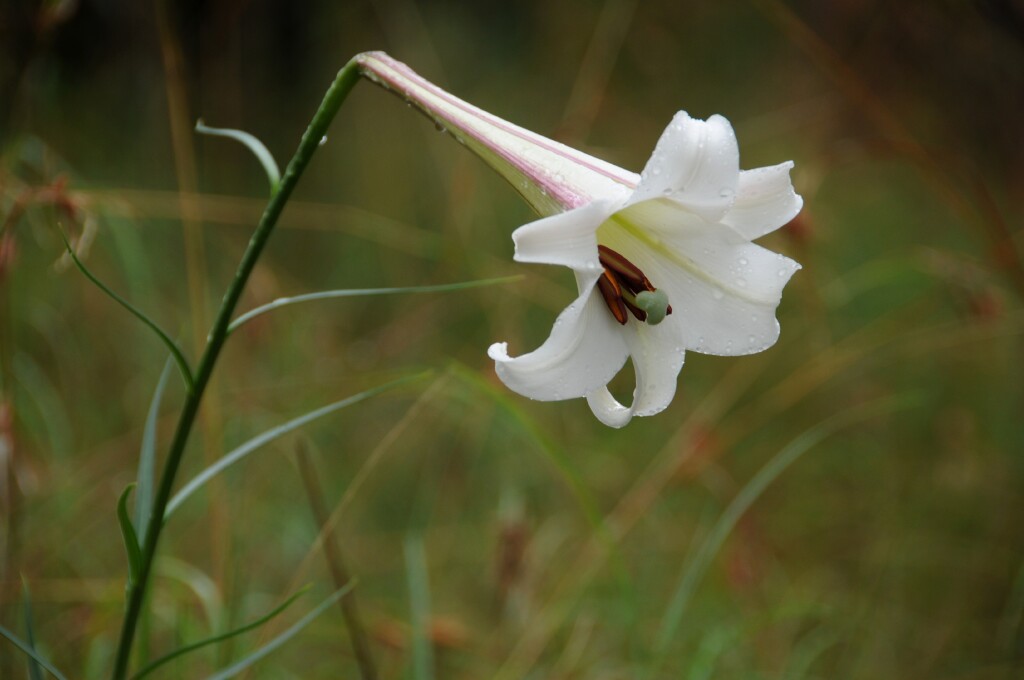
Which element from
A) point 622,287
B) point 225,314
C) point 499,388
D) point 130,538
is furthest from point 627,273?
point 499,388

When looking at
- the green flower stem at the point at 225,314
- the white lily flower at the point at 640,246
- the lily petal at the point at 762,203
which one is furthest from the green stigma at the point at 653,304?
the green flower stem at the point at 225,314

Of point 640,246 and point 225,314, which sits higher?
point 640,246

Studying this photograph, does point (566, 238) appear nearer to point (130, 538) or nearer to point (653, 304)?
point (653, 304)

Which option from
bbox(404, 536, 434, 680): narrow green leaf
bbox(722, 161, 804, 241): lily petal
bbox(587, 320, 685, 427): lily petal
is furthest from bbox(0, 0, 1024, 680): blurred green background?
bbox(722, 161, 804, 241): lily petal

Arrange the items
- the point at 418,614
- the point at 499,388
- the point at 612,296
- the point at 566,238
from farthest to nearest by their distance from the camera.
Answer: the point at 499,388
the point at 418,614
the point at 612,296
the point at 566,238

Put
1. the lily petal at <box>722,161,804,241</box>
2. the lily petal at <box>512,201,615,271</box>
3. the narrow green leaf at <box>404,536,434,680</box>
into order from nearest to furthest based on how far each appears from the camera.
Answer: the lily petal at <box>512,201,615,271</box> < the lily petal at <box>722,161,804,241</box> < the narrow green leaf at <box>404,536,434,680</box>

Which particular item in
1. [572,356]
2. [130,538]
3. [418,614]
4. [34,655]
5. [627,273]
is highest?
[627,273]

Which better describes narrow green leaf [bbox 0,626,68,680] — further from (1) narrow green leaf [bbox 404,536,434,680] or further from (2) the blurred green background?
(1) narrow green leaf [bbox 404,536,434,680]
